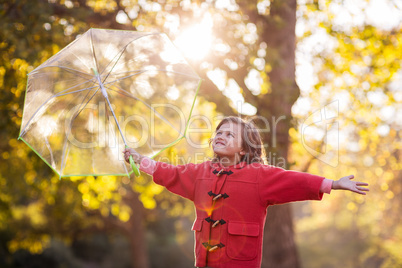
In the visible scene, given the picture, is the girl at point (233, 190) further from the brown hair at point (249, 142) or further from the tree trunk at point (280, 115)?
the tree trunk at point (280, 115)

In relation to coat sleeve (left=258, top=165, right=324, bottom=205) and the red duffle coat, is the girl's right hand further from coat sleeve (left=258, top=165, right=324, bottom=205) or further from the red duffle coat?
coat sleeve (left=258, top=165, right=324, bottom=205)

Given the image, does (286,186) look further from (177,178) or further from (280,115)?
(280,115)

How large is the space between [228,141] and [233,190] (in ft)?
1.26

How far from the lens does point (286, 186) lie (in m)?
2.86

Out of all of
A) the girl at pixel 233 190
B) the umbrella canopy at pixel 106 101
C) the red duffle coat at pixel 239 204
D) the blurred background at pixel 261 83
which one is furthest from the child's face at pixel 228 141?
the blurred background at pixel 261 83

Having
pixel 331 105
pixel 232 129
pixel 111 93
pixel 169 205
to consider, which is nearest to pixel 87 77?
pixel 111 93

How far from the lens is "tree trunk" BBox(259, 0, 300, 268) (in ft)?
17.9

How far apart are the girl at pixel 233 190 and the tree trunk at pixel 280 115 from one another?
2.18 metres

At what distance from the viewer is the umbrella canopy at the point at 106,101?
3.32m

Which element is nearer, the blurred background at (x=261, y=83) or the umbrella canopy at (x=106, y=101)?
the umbrella canopy at (x=106, y=101)

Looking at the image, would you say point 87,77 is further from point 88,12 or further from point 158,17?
point 158,17

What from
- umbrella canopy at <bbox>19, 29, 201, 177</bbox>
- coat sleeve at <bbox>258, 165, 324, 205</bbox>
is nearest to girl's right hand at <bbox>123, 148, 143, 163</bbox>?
umbrella canopy at <bbox>19, 29, 201, 177</bbox>

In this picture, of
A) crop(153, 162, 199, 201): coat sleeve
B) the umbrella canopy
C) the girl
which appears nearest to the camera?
the girl

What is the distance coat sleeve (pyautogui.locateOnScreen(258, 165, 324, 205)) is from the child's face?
28 centimetres
